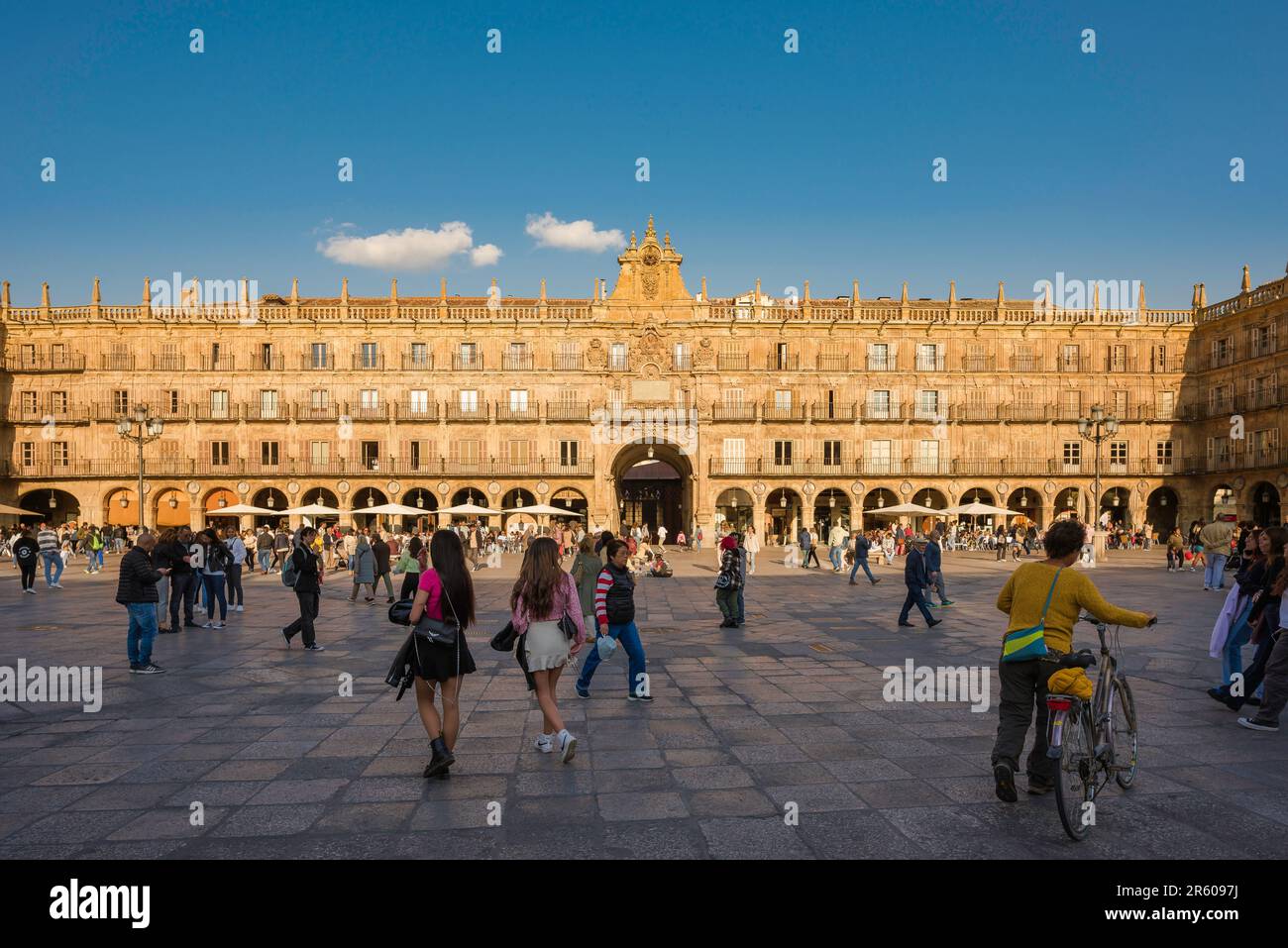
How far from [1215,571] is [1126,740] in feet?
51.9

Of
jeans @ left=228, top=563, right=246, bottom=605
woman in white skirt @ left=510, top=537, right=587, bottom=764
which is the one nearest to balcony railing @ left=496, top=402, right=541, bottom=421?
jeans @ left=228, top=563, right=246, bottom=605

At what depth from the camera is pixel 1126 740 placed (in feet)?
17.6

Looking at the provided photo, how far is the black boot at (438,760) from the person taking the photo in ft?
18.1

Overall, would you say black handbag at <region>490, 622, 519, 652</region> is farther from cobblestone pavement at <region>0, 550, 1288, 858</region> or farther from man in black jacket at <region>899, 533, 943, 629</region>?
man in black jacket at <region>899, 533, 943, 629</region>

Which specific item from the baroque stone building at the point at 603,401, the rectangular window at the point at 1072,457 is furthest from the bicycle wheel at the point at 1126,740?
the rectangular window at the point at 1072,457

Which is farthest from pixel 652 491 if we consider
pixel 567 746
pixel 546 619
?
pixel 567 746

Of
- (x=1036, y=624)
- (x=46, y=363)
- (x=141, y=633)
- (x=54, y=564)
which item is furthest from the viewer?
(x=46, y=363)

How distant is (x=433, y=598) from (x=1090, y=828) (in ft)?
13.2

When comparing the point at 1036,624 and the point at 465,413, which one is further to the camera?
the point at 465,413

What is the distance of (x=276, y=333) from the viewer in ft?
143

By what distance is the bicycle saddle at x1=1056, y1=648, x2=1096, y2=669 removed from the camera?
4.55 metres

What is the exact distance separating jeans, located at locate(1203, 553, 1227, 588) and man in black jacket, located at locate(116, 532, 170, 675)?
1883 centimetres

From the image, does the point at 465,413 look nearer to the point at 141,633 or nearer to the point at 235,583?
the point at 235,583
